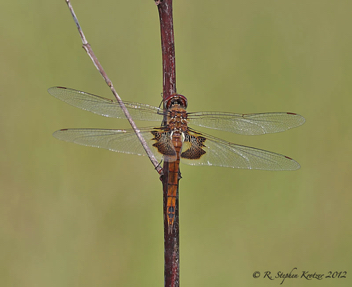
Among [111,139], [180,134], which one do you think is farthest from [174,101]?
[111,139]

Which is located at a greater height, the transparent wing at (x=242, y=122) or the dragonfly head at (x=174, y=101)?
the dragonfly head at (x=174, y=101)

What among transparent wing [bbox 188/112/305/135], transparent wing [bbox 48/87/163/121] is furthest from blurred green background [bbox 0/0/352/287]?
transparent wing [bbox 48/87/163/121]

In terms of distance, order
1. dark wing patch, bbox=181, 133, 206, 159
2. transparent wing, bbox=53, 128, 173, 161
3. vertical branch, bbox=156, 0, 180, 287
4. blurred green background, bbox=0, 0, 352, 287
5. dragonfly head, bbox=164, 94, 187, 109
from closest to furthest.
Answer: vertical branch, bbox=156, 0, 180, 287 < dragonfly head, bbox=164, 94, 187, 109 < transparent wing, bbox=53, 128, 173, 161 < dark wing patch, bbox=181, 133, 206, 159 < blurred green background, bbox=0, 0, 352, 287

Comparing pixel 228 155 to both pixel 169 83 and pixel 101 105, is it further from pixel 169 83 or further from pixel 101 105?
pixel 101 105

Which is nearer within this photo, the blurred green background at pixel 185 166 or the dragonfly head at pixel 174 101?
the dragonfly head at pixel 174 101

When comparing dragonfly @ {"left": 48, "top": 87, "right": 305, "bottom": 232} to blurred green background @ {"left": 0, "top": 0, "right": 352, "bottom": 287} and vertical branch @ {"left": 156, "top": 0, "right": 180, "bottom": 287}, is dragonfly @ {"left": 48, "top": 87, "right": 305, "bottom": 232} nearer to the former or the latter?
vertical branch @ {"left": 156, "top": 0, "right": 180, "bottom": 287}

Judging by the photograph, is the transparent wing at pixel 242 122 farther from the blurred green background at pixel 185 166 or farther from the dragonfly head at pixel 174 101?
the blurred green background at pixel 185 166

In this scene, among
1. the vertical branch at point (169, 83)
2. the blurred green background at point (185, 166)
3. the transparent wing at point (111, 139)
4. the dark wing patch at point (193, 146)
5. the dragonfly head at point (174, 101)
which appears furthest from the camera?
the blurred green background at point (185, 166)

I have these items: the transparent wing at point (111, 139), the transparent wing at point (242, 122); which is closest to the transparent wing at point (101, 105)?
the transparent wing at point (111, 139)
